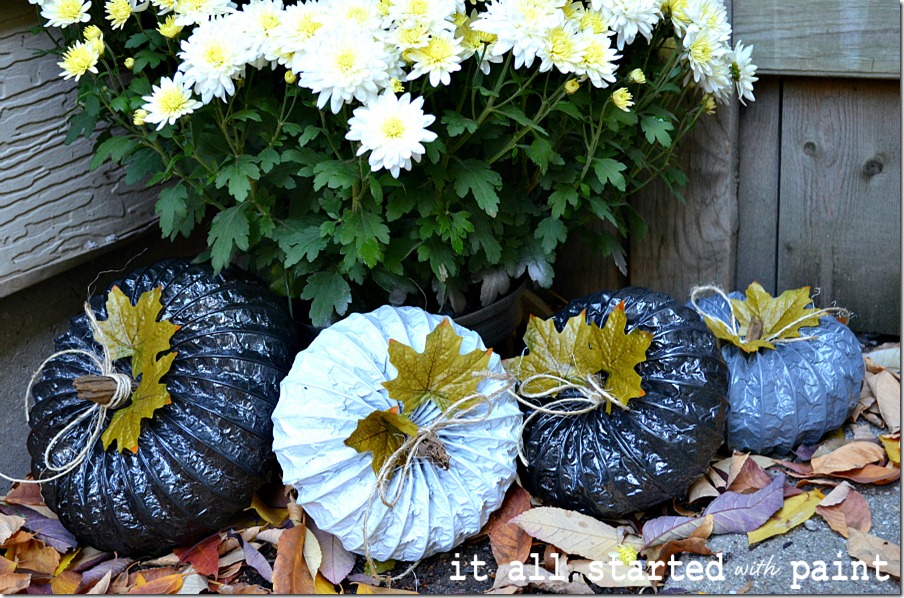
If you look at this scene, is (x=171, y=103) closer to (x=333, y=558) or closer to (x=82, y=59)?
(x=82, y=59)

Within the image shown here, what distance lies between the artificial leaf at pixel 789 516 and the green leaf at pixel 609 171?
797 mm

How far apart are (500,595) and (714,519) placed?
503 millimetres

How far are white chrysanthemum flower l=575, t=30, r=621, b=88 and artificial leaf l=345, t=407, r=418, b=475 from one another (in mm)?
794

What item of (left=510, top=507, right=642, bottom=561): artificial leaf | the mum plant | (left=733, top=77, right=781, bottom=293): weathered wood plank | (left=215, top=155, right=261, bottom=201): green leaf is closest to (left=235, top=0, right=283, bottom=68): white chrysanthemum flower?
the mum plant

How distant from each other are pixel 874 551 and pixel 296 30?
1.57 meters

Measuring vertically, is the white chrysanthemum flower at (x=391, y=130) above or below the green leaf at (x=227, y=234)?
above

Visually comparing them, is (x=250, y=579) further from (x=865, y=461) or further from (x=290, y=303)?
(x=865, y=461)

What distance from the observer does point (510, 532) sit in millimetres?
1937

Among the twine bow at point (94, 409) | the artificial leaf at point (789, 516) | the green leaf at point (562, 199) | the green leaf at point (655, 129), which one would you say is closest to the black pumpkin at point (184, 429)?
the twine bow at point (94, 409)

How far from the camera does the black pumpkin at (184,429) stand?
1.92 metres

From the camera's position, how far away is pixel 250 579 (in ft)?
6.33

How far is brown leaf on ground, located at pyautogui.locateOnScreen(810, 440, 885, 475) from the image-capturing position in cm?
207

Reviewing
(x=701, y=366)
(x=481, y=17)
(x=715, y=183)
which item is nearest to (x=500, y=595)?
(x=701, y=366)

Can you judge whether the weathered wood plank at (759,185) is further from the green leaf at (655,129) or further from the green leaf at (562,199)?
the green leaf at (562,199)
